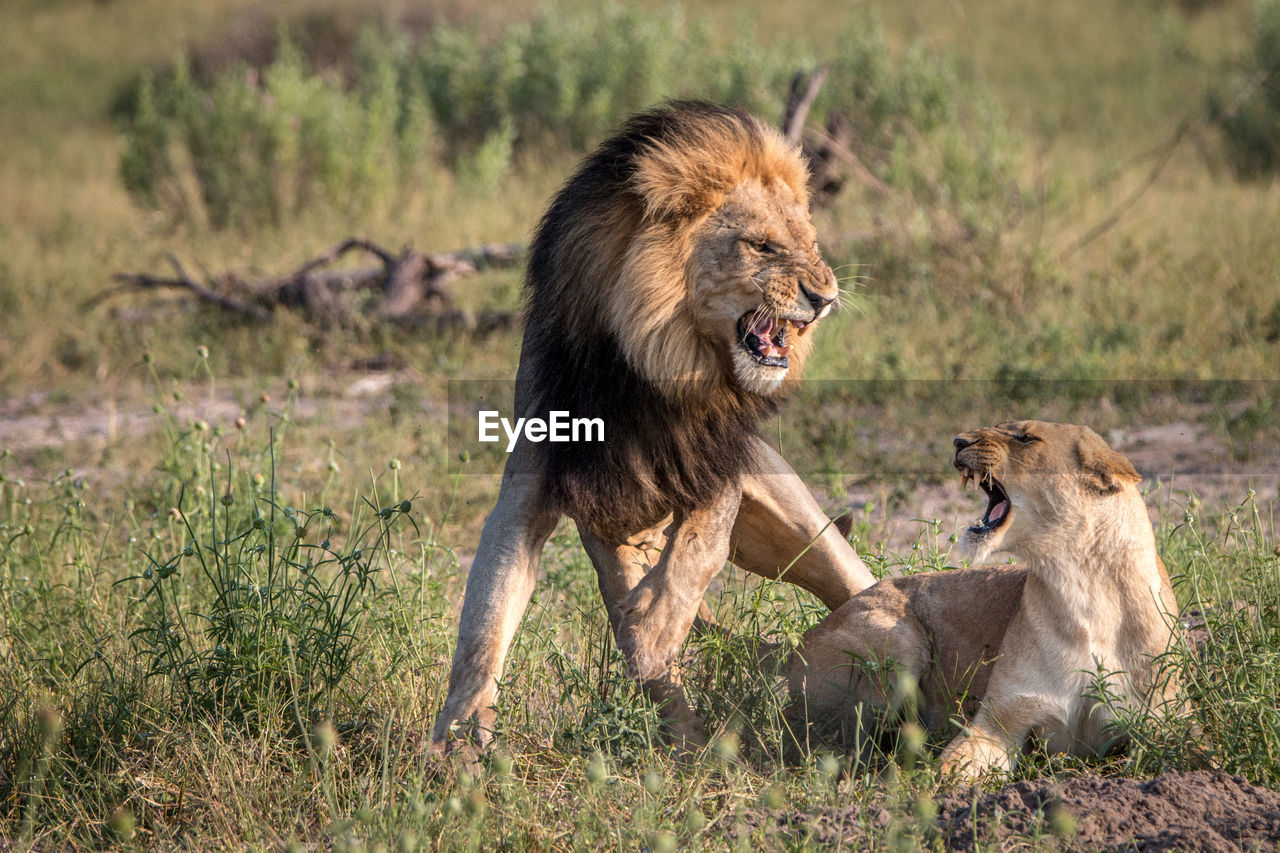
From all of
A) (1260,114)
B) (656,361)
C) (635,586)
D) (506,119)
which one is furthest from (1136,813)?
(1260,114)

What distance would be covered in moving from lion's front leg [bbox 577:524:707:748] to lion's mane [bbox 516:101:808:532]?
0.49 ft

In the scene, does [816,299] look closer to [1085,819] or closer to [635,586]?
[635,586]

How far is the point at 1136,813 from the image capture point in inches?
117

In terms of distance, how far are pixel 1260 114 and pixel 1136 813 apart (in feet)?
→ 39.8

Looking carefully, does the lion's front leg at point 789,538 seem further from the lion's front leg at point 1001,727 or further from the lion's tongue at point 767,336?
the lion's front leg at point 1001,727

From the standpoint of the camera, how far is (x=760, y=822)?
10.1 feet

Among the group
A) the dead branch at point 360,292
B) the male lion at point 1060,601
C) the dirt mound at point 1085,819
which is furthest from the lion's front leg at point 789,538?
the dead branch at point 360,292

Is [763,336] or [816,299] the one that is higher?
[816,299]

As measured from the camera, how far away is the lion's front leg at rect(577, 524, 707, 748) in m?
3.47

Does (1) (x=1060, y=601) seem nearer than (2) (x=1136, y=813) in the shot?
No

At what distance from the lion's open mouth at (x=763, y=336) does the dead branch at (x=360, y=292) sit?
598cm

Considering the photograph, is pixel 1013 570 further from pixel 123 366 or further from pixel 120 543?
pixel 123 366

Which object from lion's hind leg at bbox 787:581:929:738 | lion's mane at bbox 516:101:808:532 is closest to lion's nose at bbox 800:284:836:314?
lion's mane at bbox 516:101:808:532

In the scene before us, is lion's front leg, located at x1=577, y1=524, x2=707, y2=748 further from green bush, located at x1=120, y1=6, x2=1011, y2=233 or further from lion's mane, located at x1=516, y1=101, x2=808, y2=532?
green bush, located at x1=120, y1=6, x2=1011, y2=233
